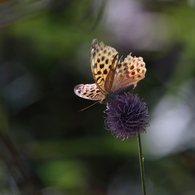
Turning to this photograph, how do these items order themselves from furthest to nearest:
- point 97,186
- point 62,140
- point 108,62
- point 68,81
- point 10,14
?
point 68,81 → point 62,140 → point 97,186 → point 10,14 → point 108,62

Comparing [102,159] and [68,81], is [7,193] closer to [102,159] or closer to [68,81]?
[102,159]

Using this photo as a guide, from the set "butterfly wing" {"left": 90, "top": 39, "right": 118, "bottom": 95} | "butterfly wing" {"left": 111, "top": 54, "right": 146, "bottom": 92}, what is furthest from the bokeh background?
"butterfly wing" {"left": 111, "top": 54, "right": 146, "bottom": 92}

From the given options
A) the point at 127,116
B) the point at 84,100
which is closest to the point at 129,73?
the point at 127,116

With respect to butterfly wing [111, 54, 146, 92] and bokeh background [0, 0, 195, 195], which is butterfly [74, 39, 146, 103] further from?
bokeh background [0, 0, 195, 195]

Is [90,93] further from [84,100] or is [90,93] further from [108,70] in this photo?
[84,100]

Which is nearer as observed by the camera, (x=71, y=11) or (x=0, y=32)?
(x=71, y=11)

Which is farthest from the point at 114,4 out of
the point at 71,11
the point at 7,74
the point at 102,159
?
the point at 102,159

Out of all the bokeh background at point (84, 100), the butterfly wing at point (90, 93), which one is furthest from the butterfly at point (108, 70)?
the bokeh background at point (84, 100)

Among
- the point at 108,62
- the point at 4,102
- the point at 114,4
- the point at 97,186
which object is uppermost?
the point at 114,4
